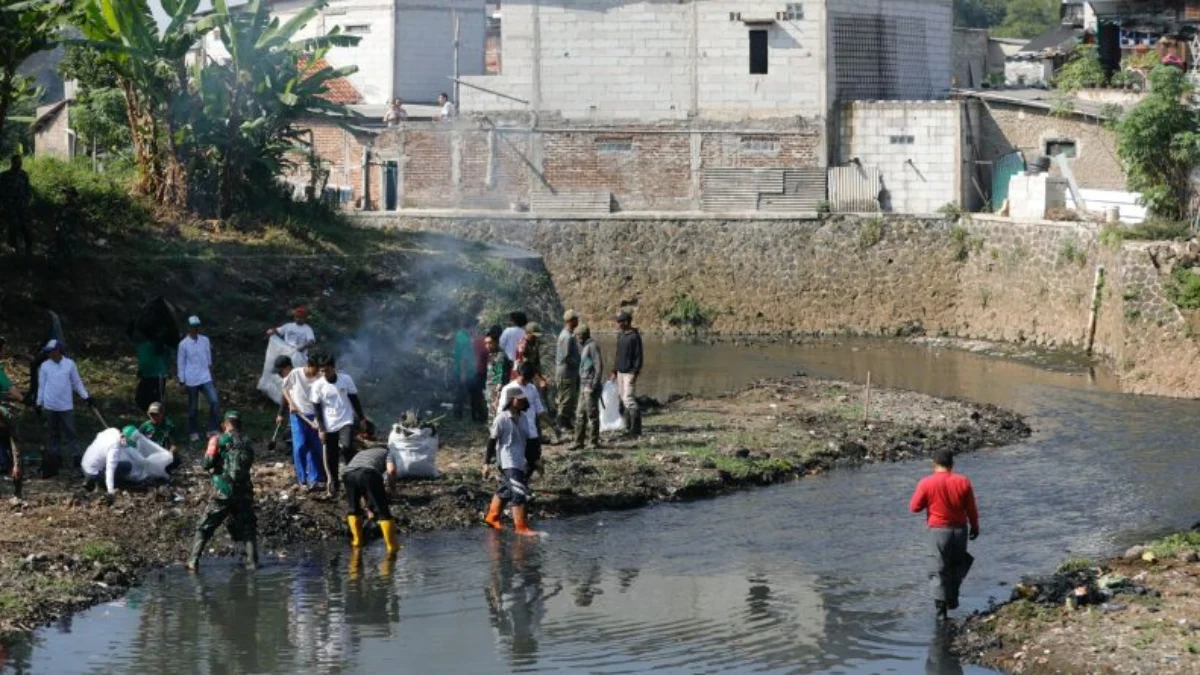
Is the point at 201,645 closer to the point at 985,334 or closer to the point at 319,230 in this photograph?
the point at 319,230

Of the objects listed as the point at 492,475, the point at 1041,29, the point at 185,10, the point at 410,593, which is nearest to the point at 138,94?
the point at 185,10

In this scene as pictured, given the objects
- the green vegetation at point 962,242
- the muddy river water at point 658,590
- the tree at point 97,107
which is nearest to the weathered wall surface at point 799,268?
the green vegetation at point 962,242

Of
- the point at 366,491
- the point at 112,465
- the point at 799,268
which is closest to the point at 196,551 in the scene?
the point at 366,491

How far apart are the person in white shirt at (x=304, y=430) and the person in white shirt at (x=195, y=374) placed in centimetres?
224

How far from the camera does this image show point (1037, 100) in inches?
1679

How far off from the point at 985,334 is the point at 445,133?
511 inches

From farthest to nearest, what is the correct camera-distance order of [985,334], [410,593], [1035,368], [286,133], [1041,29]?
[1041,29]
[985,334]
[1035,368]
[286,133]
[410,593]

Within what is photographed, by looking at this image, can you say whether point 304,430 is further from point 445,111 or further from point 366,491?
point 445,111

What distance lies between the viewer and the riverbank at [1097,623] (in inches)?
589

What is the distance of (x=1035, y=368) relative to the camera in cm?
3453

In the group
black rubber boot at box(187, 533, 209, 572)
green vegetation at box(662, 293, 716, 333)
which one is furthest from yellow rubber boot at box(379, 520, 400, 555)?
green vegetation at box(662, 293, 716, 333)

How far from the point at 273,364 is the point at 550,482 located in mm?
4210

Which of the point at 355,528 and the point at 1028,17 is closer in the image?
the point at 355,528

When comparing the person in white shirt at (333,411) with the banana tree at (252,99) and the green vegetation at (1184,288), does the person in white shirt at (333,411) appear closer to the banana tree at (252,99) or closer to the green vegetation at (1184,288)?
the banana tree at (252,99)
